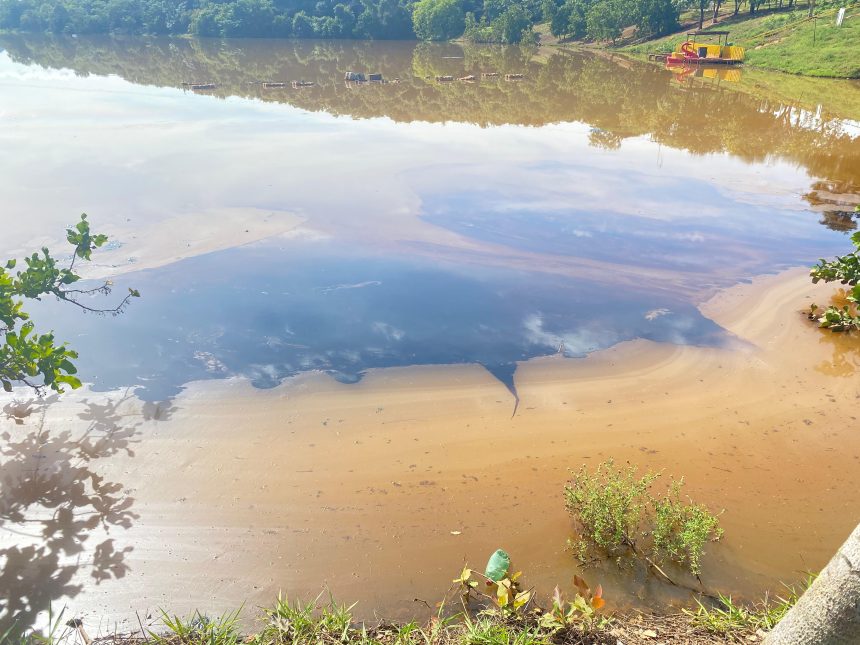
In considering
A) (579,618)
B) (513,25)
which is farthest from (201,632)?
(513,25)

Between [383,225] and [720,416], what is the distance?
721 cm

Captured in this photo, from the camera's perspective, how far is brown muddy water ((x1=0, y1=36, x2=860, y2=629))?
474 cm

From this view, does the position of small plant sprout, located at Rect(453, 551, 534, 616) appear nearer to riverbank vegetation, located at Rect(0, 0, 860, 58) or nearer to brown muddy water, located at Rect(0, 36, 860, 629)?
brown muddy water, located at Rect(0, 36, 860, 629)

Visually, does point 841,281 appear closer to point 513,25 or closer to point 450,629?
point 450,629

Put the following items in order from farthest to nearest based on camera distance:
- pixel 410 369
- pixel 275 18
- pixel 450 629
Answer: pixel 275 18 → pixel 410 369 → pixel 450 629

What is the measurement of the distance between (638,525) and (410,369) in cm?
328

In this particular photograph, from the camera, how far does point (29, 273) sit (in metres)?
5.14

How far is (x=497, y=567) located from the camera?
4199 millimetres

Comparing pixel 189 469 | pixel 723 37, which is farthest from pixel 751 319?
pixel 723 37

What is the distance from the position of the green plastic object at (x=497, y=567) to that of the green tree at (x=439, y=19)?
6165cm

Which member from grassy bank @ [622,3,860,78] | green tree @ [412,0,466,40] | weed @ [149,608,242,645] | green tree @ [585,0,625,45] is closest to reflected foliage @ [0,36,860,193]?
grassy bank @ [622,3,860,78]

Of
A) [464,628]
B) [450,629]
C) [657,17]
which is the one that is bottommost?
[450,629]

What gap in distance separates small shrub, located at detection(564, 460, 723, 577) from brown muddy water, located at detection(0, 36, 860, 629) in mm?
195

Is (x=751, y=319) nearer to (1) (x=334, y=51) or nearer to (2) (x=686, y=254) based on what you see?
(2) (x=686, y=254)
